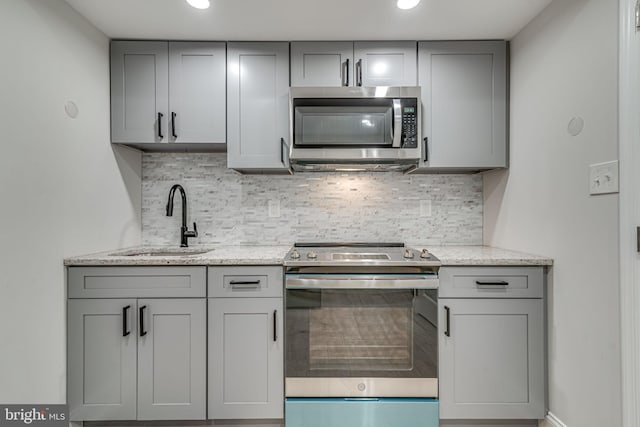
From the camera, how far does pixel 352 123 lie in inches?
78.0

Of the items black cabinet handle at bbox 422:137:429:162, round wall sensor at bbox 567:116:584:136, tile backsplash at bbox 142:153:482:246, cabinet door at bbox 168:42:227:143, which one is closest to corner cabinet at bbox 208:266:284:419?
tile backsplash at bbox 142:153:482:246

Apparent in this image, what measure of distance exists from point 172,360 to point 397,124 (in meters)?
1.80

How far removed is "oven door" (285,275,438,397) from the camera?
176cm

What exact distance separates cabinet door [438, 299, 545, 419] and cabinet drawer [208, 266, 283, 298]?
900mm

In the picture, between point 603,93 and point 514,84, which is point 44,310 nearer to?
point 603,93

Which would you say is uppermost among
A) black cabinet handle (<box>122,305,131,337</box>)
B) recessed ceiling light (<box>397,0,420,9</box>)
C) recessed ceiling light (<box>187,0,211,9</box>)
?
recessed ceiling light (<box>187,0,211,9</box>)

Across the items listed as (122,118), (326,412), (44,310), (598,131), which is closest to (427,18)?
(598,131)

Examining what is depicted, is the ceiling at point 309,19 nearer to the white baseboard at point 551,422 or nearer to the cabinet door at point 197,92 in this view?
the cabinet door at point 197,92

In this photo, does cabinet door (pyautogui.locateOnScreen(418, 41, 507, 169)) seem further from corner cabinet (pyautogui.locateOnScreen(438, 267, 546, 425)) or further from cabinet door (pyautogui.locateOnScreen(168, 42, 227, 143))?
cabinet door (pyautogui.locateOnScreen(168, 42, 227, 143))

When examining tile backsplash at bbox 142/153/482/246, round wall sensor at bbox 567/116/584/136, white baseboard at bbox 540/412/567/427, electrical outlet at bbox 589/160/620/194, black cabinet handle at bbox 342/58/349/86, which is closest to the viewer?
electrical outlet at bbox 589/160/620/194

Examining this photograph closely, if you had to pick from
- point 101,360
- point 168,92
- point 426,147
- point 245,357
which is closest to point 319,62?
point 426,147

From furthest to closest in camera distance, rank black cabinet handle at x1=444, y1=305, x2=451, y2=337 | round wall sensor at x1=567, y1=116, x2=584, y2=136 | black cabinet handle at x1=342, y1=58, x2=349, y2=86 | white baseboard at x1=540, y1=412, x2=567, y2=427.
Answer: black cabinet handle at x1=342, y1=58, x2=349, y2=86
black cabinet handle at x1=444, y1=305, x2=451, y2=337
white baseboard at x1=540, y1=412, x2=567, y2=427
round wall sensor at x1=567, y1=116, x2=584, y2=136

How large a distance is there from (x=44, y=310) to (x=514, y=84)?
2.87 meters

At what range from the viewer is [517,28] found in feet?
6.45
